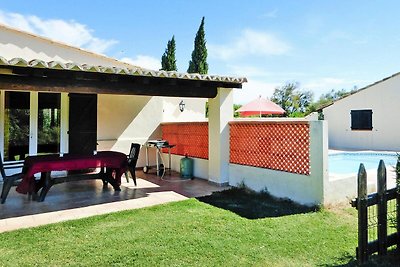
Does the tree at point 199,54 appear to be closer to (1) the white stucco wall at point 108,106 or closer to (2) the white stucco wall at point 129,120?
(2) the white stucco wall at point 129,120

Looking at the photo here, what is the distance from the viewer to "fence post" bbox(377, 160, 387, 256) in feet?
14.9

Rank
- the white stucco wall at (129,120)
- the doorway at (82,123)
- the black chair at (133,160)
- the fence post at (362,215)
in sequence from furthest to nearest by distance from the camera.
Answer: the white stucco wall at (129,120)
the doorway at (82,123)
the black chair at (133,160)
the fence post at (362,215)

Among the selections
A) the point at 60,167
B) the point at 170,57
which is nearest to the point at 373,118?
the point at 170,57

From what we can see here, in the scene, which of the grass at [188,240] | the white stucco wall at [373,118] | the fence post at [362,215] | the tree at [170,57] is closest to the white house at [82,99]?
the grass at [188,240]

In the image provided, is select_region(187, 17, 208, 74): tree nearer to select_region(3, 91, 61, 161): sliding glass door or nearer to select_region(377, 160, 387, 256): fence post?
select_region(3, 91, 61, 161): sliding glass door

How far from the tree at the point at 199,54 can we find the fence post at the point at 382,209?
22.3 meters

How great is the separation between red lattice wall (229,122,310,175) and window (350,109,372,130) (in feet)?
50.5

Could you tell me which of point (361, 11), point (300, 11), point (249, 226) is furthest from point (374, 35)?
point (249, 226)

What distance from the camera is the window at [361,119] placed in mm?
21328

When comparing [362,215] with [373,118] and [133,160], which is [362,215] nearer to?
[133,160]

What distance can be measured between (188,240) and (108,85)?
486 centimetres

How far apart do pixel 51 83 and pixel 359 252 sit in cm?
739

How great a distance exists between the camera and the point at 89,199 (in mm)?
8391

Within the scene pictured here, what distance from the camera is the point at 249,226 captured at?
6.19 m
